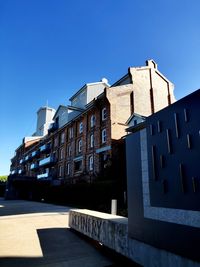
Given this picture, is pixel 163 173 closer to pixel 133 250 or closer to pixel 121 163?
pixel 133 250

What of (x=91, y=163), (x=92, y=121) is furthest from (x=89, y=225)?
(x=92, y=121)

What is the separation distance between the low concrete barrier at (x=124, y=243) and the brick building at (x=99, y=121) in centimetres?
1277

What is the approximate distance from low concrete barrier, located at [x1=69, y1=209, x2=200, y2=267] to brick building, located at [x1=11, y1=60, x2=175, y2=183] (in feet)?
41.9

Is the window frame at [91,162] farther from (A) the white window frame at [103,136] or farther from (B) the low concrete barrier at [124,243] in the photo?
(B) the low concrete barrier at [124,243]

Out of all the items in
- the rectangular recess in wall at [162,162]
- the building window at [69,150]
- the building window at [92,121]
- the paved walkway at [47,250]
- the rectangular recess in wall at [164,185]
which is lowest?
the paved walkway at [47,250]

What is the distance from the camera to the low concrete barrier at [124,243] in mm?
3414

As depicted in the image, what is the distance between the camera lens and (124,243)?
4707 mm

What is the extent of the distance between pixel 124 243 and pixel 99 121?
65.6ft

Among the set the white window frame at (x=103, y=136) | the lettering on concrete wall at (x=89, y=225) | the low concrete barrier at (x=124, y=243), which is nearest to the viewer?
the low concrete barrier at (x=124, y=243)

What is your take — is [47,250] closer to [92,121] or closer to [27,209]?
[27,209]

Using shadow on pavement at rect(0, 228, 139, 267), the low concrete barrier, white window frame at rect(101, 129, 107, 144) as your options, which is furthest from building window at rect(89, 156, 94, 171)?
shadow on pavement at rect(0, 228, 139, 267)

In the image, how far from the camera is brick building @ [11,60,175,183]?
2262 centimetres

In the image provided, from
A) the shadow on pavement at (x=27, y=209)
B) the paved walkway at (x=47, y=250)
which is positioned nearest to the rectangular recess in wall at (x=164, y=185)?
the paved walkway at (x=47, y=250)

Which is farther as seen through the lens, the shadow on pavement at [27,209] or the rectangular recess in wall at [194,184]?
the shadow on pavement at [27,209]
